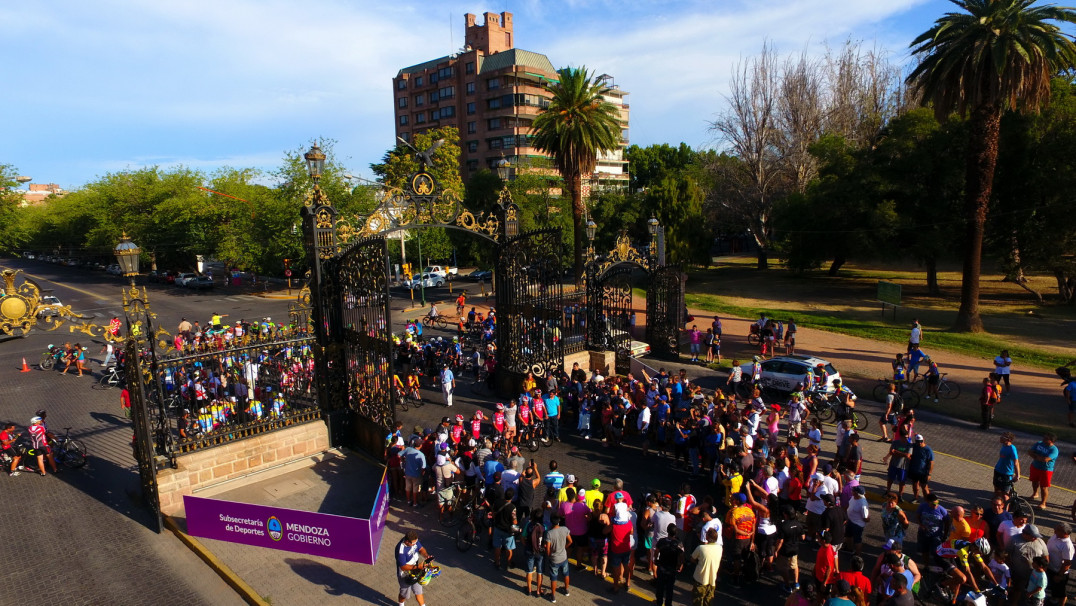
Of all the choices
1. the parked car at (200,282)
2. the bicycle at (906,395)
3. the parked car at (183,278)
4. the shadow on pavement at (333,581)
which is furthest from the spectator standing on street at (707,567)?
the parked car at (183,278)

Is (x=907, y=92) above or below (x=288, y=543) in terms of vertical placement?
above

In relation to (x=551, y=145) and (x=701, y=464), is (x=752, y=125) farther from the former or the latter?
(x=701, y=464)

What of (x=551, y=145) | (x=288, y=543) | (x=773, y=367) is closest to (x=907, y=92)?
(x=551, y=145)

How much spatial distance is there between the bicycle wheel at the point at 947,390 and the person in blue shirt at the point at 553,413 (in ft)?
38.9

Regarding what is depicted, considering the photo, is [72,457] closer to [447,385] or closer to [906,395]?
[447,385]

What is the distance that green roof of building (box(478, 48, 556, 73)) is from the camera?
6994cm

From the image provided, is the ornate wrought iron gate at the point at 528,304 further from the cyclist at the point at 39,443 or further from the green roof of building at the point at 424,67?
the green roof of building at the point at 424,67

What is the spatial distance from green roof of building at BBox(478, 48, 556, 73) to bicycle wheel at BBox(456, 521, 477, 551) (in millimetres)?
66807

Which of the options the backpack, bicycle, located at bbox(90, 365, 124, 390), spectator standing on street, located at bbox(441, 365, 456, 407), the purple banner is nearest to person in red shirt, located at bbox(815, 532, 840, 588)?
the backpack

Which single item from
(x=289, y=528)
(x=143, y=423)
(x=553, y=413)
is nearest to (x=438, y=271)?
(x=553, y=413)

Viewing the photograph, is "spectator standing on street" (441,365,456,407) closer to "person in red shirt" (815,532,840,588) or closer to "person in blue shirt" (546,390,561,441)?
"person in blue shirt" (546,390,561,441)

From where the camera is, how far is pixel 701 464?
12.9 metres

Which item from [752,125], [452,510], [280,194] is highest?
[752,125]

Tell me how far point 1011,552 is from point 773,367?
10421mm
